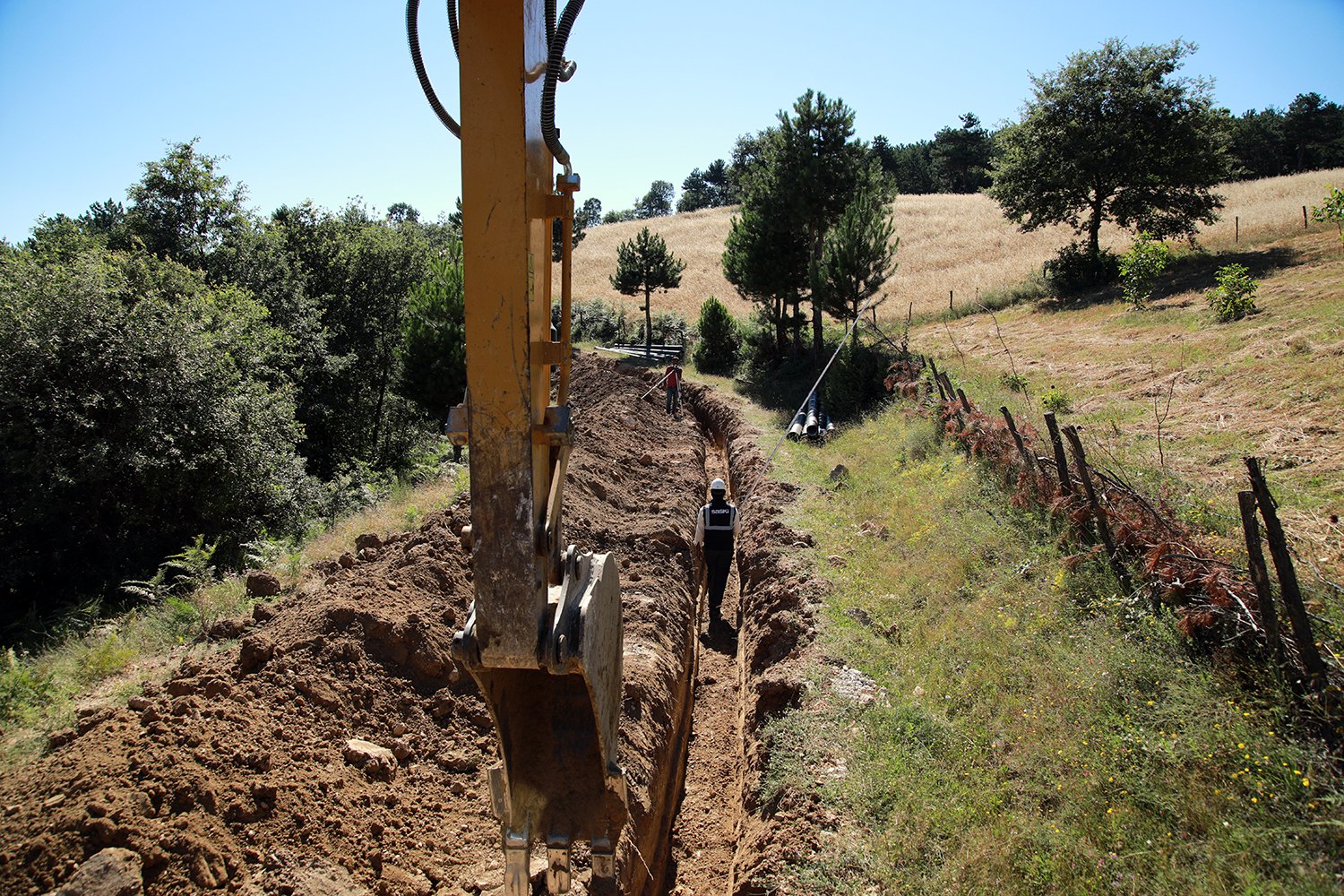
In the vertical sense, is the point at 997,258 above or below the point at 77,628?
above

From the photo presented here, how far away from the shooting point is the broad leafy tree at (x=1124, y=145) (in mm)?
23906

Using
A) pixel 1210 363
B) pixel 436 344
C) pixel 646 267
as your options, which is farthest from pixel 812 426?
pixel 646 267

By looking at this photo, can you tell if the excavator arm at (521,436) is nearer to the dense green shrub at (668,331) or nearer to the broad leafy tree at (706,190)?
the dense green shrub at (668,331)

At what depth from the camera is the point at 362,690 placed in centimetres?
549

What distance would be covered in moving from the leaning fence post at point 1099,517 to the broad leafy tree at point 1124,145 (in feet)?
73.0

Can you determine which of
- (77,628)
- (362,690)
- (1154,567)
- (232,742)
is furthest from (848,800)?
(77,628)

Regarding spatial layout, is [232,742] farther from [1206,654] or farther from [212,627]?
[1206,654]

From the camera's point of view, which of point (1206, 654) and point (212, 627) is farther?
point (212, 627)

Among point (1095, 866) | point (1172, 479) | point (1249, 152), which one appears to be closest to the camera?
point (1095, 866)

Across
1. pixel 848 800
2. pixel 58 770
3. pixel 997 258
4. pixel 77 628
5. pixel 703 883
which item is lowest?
pixel 703 883

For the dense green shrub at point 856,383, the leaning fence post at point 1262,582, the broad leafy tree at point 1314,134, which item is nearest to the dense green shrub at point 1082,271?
the dense green shrub at point 856,383

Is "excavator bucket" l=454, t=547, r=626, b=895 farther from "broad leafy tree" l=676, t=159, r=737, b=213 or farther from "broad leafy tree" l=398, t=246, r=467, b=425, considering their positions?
"broad leafy tree" l=676, t=159, r=737, b=213

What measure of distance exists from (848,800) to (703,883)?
58.0 inches

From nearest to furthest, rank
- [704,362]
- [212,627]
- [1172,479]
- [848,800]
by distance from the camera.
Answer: [848,800]
[212,627]
[1172,479]
[704,362]
